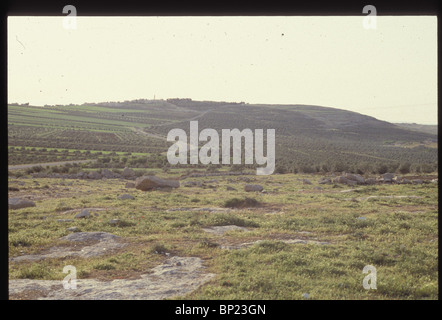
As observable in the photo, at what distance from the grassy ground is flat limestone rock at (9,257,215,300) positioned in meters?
0.34

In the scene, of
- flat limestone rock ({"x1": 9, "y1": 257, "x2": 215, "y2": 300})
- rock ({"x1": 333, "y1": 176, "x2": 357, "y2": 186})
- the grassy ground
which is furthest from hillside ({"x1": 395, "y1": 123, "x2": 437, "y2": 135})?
flat limestone rock ({"x1": 9, "y1": 257, "x2": 215, "y2": 300})

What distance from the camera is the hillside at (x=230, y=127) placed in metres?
62.5

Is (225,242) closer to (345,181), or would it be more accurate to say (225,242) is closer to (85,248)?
(85,248)

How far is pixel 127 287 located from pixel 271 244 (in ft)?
14.9

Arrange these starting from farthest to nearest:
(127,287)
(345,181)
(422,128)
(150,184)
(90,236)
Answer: (422,128), (345,181), (150,184), (90,236), (127,287)

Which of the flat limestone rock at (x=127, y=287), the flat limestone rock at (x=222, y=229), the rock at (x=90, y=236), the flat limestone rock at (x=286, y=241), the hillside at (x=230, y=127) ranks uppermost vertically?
the hillside at (x=230, y=127)

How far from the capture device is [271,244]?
10320 millimetres

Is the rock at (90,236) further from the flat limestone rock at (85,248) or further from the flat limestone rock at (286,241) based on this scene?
the flat limestone rock at (286,241)

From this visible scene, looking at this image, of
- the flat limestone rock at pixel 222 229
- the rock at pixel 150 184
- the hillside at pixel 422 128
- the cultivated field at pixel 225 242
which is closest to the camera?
the cultivated field at pixel 225 242

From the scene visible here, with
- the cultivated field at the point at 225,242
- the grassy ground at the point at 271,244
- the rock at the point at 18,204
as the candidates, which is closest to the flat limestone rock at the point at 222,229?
the cultivated field at the point at 225,242

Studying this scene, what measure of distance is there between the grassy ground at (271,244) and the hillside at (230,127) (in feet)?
86.9

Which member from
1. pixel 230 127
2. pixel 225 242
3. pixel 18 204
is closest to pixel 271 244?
pixel 225 242
